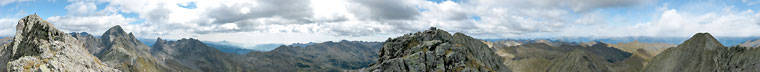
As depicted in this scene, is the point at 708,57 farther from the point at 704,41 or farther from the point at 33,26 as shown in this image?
the point at 33,26

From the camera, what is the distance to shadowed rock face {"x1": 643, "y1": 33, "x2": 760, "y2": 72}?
361 feet

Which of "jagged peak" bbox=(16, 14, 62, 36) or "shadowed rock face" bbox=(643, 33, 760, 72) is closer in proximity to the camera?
"jagged peak" bbox=(16, 14, 62, 36)

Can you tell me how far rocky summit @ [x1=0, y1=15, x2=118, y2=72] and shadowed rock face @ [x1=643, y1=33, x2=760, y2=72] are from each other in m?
170

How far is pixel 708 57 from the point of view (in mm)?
154875

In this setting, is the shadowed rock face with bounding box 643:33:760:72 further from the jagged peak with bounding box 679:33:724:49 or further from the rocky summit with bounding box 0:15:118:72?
the rocky summit with bounding box 0:15:118:72

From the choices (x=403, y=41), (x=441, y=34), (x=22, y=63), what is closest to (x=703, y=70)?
(x=441, y=34)

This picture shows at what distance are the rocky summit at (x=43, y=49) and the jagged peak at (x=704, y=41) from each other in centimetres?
21778

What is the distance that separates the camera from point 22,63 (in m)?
77.2

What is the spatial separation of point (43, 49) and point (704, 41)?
232239 mm

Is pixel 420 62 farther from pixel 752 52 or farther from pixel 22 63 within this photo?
pixel 752 52

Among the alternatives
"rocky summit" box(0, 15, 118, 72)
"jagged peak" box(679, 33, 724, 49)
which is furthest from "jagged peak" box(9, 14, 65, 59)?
"jagged peak" box(679, 33, 724, 49)

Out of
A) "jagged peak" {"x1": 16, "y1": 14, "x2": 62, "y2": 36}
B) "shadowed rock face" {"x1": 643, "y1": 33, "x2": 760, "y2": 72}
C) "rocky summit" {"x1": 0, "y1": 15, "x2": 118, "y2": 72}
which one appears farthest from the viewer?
"shadowed rock face" {"x1": 643, "y1": 33, "x2": 760, "y2": 72}

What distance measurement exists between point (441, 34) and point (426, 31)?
5.44 meters

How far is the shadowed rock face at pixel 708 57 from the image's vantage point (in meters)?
110
